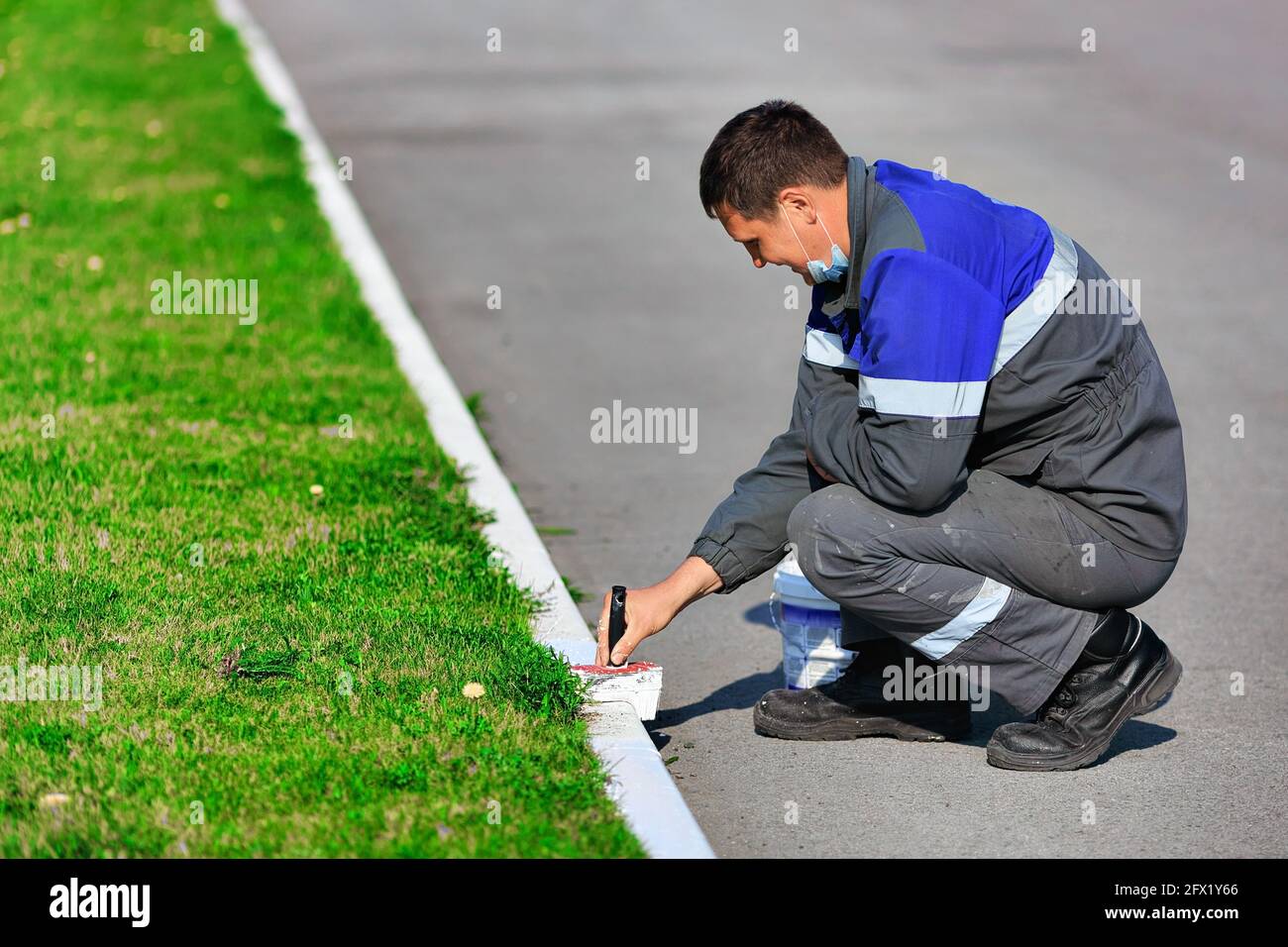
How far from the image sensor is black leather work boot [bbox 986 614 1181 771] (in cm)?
455

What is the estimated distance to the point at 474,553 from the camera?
5711 mm

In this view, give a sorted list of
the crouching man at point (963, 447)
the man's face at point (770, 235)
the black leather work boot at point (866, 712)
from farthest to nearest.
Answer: the black leather work boot at point (866, 712), the man's face at point (770, 235), the crouching man at point (963, 447)

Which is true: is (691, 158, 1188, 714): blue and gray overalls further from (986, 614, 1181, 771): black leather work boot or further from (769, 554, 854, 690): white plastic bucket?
(769, 554, 854, 690): white plastic bucket

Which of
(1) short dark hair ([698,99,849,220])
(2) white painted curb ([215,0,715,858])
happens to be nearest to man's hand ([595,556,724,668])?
(2) white painted curb ([215,0,715,858])

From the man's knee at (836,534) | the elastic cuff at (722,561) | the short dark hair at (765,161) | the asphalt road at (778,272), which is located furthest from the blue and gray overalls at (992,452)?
the asphalt road at (778,272)

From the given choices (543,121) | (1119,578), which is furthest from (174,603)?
(543,121)

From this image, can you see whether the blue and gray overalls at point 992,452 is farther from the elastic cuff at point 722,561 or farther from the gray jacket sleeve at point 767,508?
the elastic cuff at point 722,561

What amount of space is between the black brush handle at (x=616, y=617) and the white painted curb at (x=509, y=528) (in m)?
0.18

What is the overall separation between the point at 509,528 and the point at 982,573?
212 centimetres

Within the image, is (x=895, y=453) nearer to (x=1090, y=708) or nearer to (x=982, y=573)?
(x=982, y=573)

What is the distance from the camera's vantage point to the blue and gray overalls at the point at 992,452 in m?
4.16

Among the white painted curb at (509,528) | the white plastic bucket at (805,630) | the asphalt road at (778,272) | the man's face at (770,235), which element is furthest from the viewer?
the white plastic bucket at (805,630)
